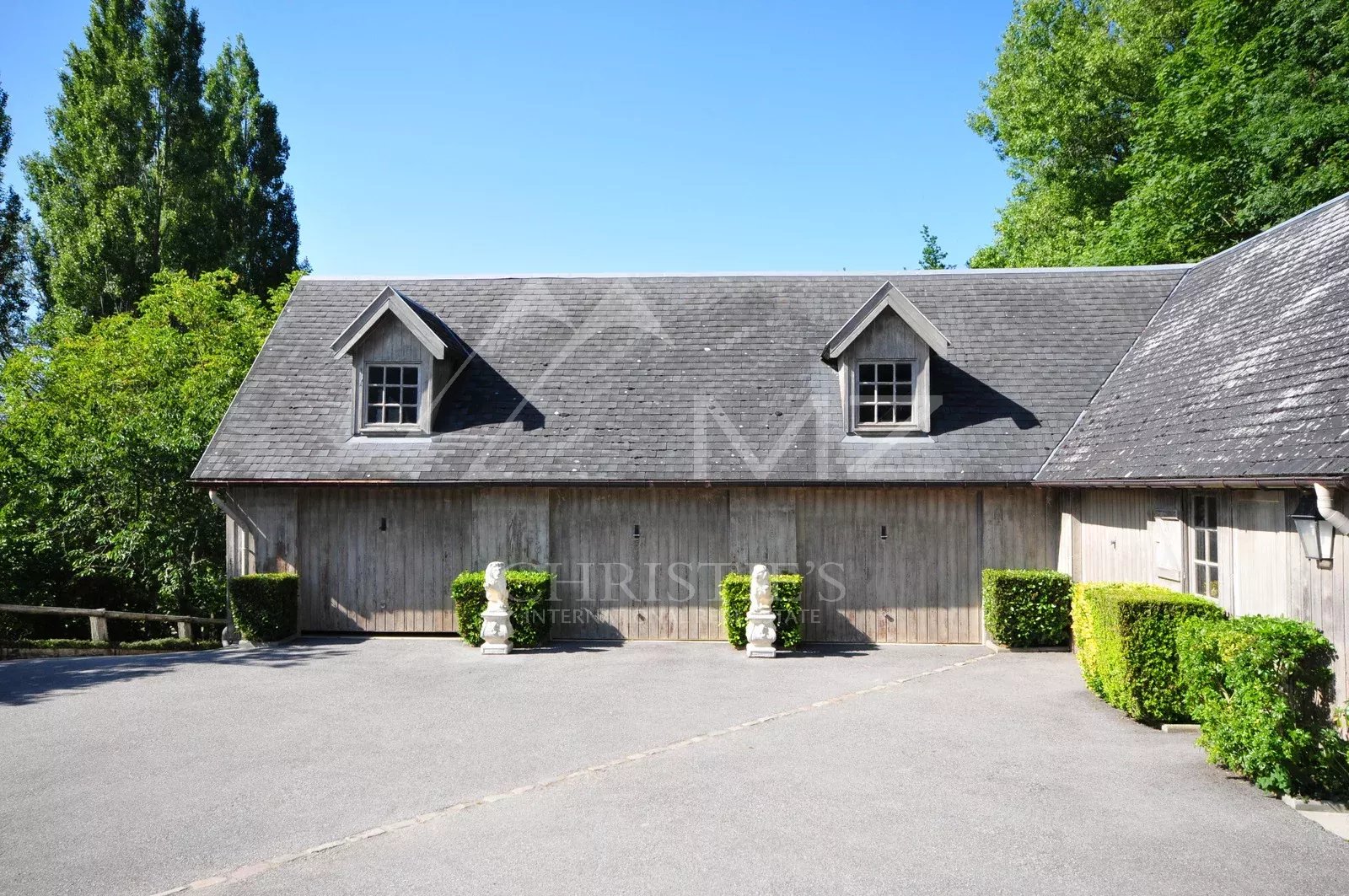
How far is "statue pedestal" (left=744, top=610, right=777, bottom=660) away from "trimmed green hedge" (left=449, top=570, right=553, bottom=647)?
3423 mm

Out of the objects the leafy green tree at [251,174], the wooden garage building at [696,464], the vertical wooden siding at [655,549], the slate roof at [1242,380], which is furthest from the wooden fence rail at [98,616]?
the leafy green tree at [251,174]

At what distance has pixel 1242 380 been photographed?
1120 centimetres

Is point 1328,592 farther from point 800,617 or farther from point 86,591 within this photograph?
point 86,591

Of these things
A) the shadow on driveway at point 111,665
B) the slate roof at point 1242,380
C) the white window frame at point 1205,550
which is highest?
the slate roof at point 1242,380

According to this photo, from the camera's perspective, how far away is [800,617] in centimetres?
1440

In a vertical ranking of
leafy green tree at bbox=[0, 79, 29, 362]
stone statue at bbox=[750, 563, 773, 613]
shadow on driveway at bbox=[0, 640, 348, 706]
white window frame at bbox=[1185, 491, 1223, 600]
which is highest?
leafy green tree at bbox=[0, 79, 29, 362]

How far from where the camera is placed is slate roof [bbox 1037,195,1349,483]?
9.27 metres

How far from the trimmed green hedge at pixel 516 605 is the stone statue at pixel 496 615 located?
0.19 meters

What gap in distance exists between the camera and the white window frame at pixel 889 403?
15.7m

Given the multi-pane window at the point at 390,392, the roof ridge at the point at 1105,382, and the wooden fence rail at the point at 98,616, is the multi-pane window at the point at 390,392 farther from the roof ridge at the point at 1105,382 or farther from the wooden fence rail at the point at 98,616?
the roof ridge at the point at 1105,382

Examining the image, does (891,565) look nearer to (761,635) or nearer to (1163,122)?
(761,635)

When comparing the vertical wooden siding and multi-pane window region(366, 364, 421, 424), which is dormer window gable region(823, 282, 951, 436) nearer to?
the vertical wooden siding

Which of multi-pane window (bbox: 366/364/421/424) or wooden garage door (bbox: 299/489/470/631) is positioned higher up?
multi-pane window (bbox: 366/364/421/424)

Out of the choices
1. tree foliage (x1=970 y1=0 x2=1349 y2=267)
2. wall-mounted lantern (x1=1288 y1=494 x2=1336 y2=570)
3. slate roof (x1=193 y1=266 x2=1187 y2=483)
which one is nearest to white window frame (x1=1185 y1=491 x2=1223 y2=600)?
wall-mounted lantern (x1=1288 y1=494 x2=1336 y2=570)
